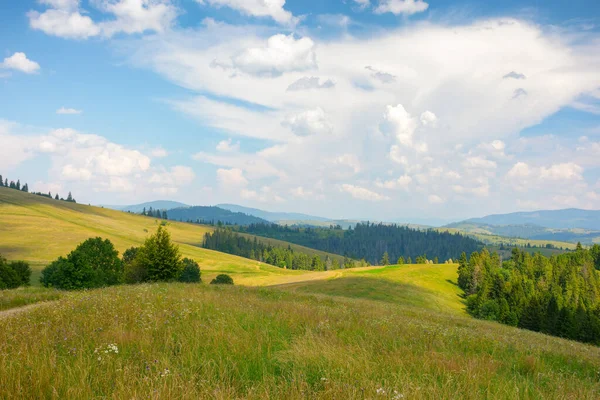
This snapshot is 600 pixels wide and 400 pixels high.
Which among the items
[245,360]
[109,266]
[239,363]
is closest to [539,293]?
[109,266]

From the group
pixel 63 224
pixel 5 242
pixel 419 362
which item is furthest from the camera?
pixel 63 224

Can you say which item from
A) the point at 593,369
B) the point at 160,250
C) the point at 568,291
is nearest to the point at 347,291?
the point at 160,250

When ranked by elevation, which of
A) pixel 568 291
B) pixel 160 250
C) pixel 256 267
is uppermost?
pixel 160 250

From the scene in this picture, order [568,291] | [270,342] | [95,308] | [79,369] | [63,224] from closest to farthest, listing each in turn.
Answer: [79,369] < [270,342] < [95,308] < [568,291] < [63,224]

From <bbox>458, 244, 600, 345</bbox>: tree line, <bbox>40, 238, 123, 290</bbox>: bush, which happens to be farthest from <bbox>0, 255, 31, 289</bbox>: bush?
<bbox>458, 244, 600, 345</bbox>: tree line

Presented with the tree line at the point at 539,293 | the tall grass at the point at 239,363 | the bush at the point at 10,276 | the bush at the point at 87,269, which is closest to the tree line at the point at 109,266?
the bush at the point at 87,269

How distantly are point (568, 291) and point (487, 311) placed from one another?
47.1m

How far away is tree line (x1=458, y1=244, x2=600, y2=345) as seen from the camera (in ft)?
214

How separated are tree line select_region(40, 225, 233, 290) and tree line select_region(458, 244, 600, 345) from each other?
59.6 m

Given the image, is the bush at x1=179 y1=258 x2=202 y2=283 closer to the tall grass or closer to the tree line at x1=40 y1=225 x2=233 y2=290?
the tree line at x1=40 y1=225 x2=233 y2=290

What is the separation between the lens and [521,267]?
12575cm

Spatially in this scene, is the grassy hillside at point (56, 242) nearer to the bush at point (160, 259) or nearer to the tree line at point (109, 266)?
the tree line at point (109, 266)

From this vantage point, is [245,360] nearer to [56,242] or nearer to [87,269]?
[87,269]

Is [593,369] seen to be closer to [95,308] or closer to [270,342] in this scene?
[270,342]
